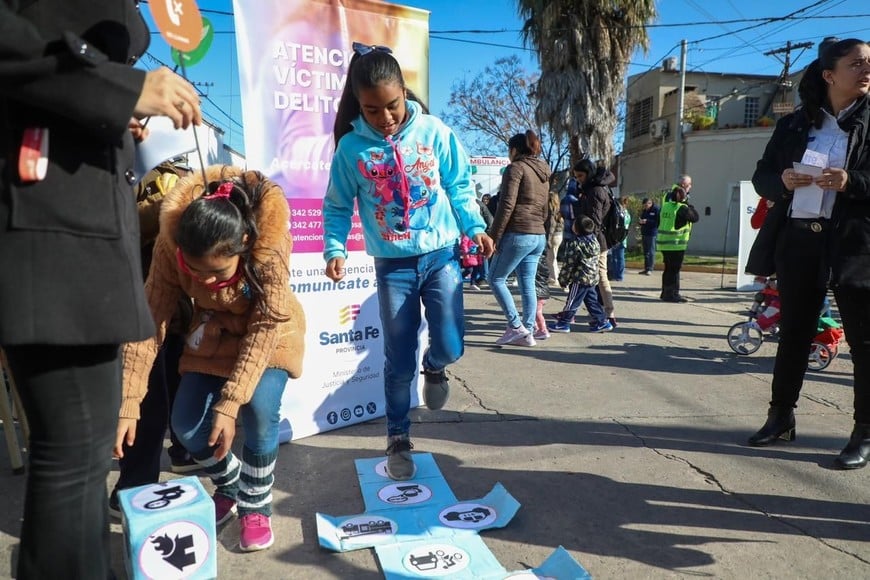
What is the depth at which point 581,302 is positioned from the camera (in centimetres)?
661

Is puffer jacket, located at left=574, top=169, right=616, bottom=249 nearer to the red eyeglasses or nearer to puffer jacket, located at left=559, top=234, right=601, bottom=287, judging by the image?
puffer jacket, located at left=559, top=234, right=601, bottom=287

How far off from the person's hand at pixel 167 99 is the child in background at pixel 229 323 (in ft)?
1.97

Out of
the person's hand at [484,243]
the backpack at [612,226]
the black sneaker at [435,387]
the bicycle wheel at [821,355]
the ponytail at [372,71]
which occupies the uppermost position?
the ponytail at [372,71]

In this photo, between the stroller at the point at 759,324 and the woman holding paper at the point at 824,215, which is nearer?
the woman holding paper at the point at 824,215

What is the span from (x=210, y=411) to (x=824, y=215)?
9.52 feet

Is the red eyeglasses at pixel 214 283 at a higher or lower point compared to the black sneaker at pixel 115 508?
higher

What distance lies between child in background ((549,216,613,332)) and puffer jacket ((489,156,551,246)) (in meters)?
0.73

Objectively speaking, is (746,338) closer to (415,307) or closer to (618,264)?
(415,307)

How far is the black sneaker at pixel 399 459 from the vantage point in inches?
111

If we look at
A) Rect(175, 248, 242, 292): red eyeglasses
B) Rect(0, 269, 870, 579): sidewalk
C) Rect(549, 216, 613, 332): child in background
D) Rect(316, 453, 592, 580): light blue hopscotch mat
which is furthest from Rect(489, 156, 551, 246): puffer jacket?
Rect(175, 248, 242, 292): red eyeglasses

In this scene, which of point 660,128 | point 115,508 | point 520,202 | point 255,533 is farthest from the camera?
point 660,128

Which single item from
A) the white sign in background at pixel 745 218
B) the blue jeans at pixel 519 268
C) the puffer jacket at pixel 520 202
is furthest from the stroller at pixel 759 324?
the white sign in background at pixel 745 218

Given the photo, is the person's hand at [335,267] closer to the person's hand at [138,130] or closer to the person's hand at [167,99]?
the person's hand at [138,130]

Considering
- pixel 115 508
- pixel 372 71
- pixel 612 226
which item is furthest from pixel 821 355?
pixel 115 508
